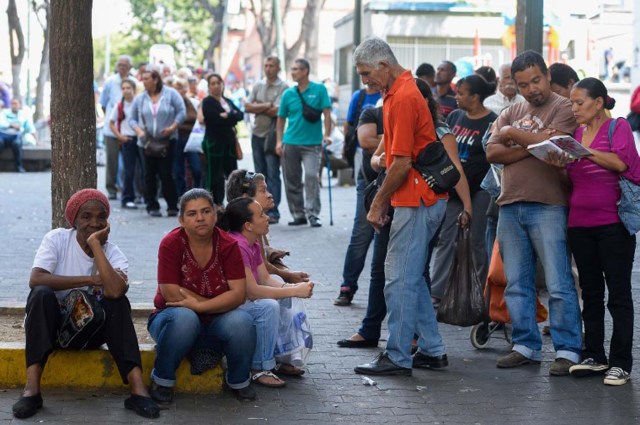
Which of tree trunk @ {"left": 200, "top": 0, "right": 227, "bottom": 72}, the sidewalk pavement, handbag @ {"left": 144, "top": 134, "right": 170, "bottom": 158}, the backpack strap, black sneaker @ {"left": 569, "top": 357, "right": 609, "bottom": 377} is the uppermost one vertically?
tree trunk @ {"left": 200, "top": 0, "right": 227, "bottom": 72}

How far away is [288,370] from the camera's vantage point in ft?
22.7

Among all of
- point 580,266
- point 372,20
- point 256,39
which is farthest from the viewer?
point 256,39

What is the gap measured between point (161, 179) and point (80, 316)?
9.24 meters

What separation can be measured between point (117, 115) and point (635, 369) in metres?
10.5

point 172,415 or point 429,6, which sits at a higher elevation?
point 429,6

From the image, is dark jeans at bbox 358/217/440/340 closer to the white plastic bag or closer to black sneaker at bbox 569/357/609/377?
black sneaker at bbox 569/357/609/377

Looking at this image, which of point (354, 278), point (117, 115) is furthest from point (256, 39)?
point (354, 278)

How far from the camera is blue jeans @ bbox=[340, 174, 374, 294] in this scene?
9.01 m

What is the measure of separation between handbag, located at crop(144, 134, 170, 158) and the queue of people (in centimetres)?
775

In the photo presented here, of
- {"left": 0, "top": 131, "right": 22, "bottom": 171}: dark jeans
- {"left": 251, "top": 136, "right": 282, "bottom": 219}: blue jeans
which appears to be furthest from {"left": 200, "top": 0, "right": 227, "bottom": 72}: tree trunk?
{"left": 251, "top": 136, "right": 282, "bottom": 219}: blue jeans

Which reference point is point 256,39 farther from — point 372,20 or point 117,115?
point 117,115

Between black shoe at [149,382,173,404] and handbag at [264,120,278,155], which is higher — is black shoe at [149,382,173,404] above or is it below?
below

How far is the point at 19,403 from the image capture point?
5957mm

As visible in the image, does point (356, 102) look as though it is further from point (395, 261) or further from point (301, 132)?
point (395, 261)
